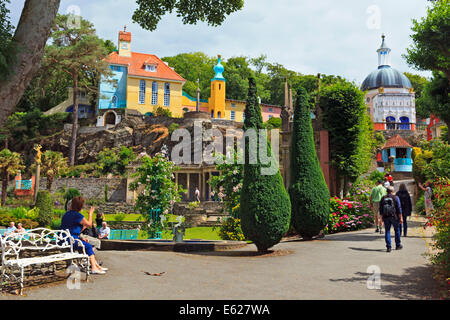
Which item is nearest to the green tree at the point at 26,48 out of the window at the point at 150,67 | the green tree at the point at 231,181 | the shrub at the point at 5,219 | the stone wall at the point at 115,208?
the green tree at the point at 231,181

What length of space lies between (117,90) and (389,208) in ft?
159

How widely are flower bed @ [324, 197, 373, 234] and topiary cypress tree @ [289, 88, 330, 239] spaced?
7.57ft

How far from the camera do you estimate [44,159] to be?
132ft

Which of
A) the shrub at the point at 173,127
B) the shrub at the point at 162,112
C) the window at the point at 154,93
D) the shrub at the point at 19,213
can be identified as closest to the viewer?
the shrub at the point at 19,213

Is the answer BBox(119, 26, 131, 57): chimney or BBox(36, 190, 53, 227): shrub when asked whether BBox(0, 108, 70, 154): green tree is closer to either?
BBox(119, 26, 131, 57): chimney

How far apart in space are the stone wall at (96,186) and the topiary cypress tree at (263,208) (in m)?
30.2

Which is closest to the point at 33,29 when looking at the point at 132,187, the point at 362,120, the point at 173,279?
the point at 173,279

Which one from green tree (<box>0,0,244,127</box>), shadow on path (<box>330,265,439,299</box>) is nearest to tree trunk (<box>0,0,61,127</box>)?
green tree (<box>0,0,244,127</box>)

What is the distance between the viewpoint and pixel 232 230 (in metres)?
13.7

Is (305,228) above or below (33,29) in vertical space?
below

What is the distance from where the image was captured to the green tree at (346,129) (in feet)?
52.6

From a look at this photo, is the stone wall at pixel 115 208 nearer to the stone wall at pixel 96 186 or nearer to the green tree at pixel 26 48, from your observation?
the stone wall at pixel 96 186

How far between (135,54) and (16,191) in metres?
27.1

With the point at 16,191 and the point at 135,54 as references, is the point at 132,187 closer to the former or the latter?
the point at 16,191
